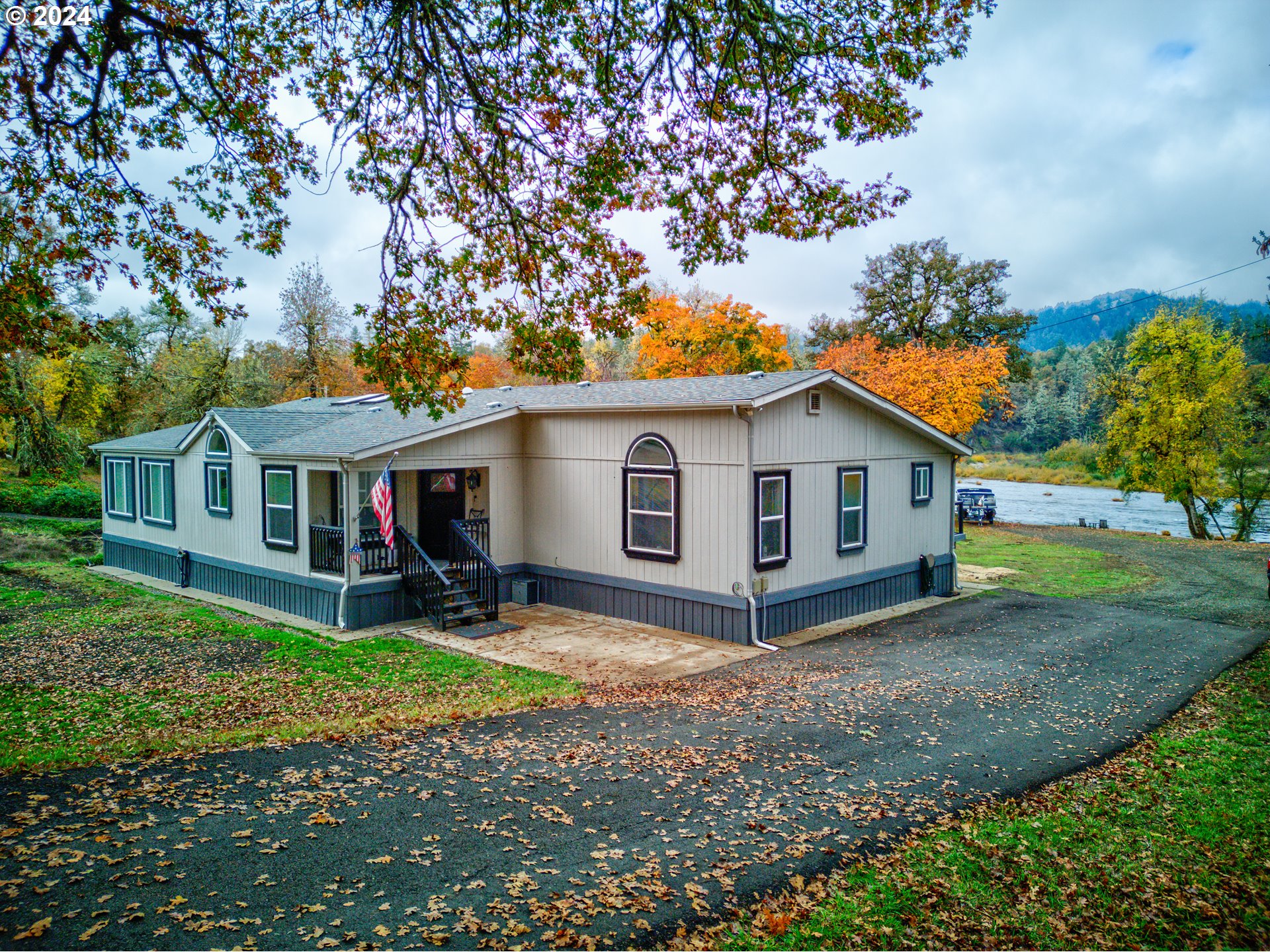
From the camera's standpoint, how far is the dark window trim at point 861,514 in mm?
12531

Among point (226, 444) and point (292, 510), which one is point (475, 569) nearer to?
point (292, 510)

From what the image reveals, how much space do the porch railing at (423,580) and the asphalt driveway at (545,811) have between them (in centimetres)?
453

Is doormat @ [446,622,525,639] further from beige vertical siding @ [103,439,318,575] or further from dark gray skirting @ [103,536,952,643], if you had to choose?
beige vertical siding @ [103,439,318,575]

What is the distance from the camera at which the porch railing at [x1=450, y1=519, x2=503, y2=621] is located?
12219 millimetres

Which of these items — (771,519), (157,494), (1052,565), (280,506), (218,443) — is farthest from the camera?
(1052,565)

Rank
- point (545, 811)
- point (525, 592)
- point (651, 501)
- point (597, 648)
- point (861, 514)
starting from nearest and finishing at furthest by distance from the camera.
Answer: point (545, 811) → point (597, 648) → point (651, 501) → point (861, 514) → point (525, 592)

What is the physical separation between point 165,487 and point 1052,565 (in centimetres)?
2152

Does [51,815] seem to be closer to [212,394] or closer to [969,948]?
[969,948]

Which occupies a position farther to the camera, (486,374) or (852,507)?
(486,374)

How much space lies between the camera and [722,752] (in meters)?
6.59

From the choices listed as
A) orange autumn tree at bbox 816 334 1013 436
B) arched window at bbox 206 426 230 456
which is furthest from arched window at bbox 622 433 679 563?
orange autumn tree at bbox 816 334 1013 436

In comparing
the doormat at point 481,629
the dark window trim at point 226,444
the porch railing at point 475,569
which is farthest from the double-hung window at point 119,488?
the doormat at point 481,629

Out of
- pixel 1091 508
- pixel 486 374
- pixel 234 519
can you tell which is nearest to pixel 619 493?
pixel 234 519

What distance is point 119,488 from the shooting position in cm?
1764
